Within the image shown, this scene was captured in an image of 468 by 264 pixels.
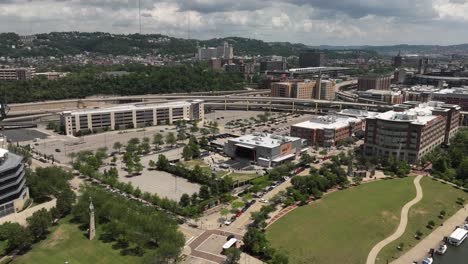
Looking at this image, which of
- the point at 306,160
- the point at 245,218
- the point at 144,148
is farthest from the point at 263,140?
the point at 245,218

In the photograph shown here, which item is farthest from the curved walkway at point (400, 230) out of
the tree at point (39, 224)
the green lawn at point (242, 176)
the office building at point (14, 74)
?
the office building at point (14, 74)

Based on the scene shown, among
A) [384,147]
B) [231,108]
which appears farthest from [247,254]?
[231,108]

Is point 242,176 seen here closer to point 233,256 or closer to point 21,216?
point 233,256

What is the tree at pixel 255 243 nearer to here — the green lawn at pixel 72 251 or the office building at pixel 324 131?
the green lawn at pixel 72 251

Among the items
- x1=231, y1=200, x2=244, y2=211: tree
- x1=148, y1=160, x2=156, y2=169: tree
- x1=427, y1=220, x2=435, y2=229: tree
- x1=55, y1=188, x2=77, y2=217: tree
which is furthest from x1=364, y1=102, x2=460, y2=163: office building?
x1=55, y1=188, x2=77, y2=217: tree

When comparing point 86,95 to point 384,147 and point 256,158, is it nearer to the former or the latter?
point 256,158

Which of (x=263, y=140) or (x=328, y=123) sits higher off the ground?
(x=328, y=123)
